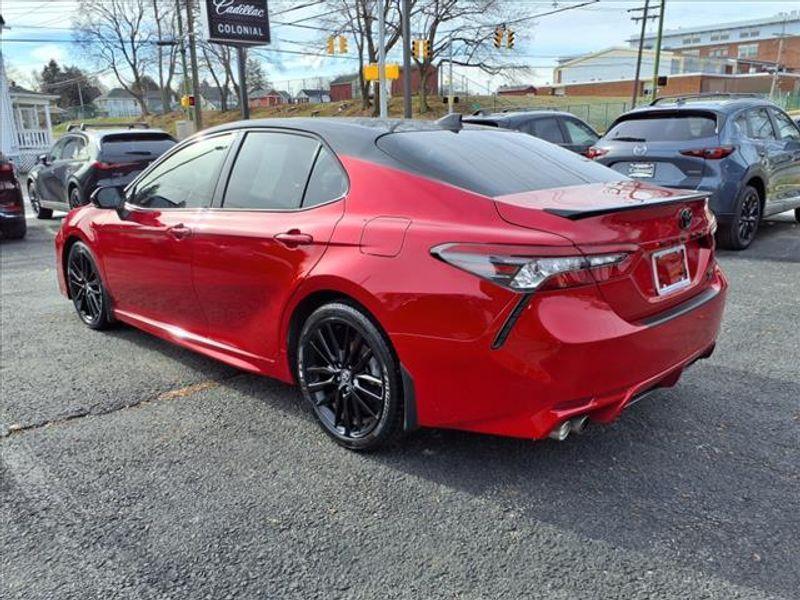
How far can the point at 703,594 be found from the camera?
2.30 meters

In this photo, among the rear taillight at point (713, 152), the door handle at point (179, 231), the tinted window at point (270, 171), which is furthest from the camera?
the rear taillight at point (713, 152)

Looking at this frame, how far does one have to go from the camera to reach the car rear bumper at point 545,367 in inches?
103

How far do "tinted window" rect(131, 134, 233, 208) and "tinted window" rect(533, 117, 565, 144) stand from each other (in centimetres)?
720

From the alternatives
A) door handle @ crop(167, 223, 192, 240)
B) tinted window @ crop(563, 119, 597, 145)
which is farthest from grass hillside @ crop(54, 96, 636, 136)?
door handle @ crop(167, 223, 192, 240)

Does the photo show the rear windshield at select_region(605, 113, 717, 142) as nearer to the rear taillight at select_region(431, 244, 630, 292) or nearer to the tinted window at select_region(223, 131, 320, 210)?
the tinted window at select_region(223, 131, 320, 210)

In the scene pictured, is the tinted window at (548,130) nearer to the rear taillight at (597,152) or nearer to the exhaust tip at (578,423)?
the rear taillight at (597,152)

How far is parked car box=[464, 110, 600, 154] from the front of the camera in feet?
33.5

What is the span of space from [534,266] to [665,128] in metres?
6.28

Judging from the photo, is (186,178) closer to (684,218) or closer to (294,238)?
(294,238)

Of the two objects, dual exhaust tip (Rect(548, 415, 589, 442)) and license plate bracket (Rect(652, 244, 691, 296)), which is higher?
license plate bracket (Rect(652, 244, 691, 296))

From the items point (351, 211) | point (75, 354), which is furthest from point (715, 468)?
point (75, 354)

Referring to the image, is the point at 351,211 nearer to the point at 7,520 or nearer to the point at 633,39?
the point at 7,520

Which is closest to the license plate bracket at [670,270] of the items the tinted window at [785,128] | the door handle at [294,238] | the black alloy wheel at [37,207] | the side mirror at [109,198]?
the door handle at [294,238]

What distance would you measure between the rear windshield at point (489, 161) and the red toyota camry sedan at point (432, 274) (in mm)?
15
